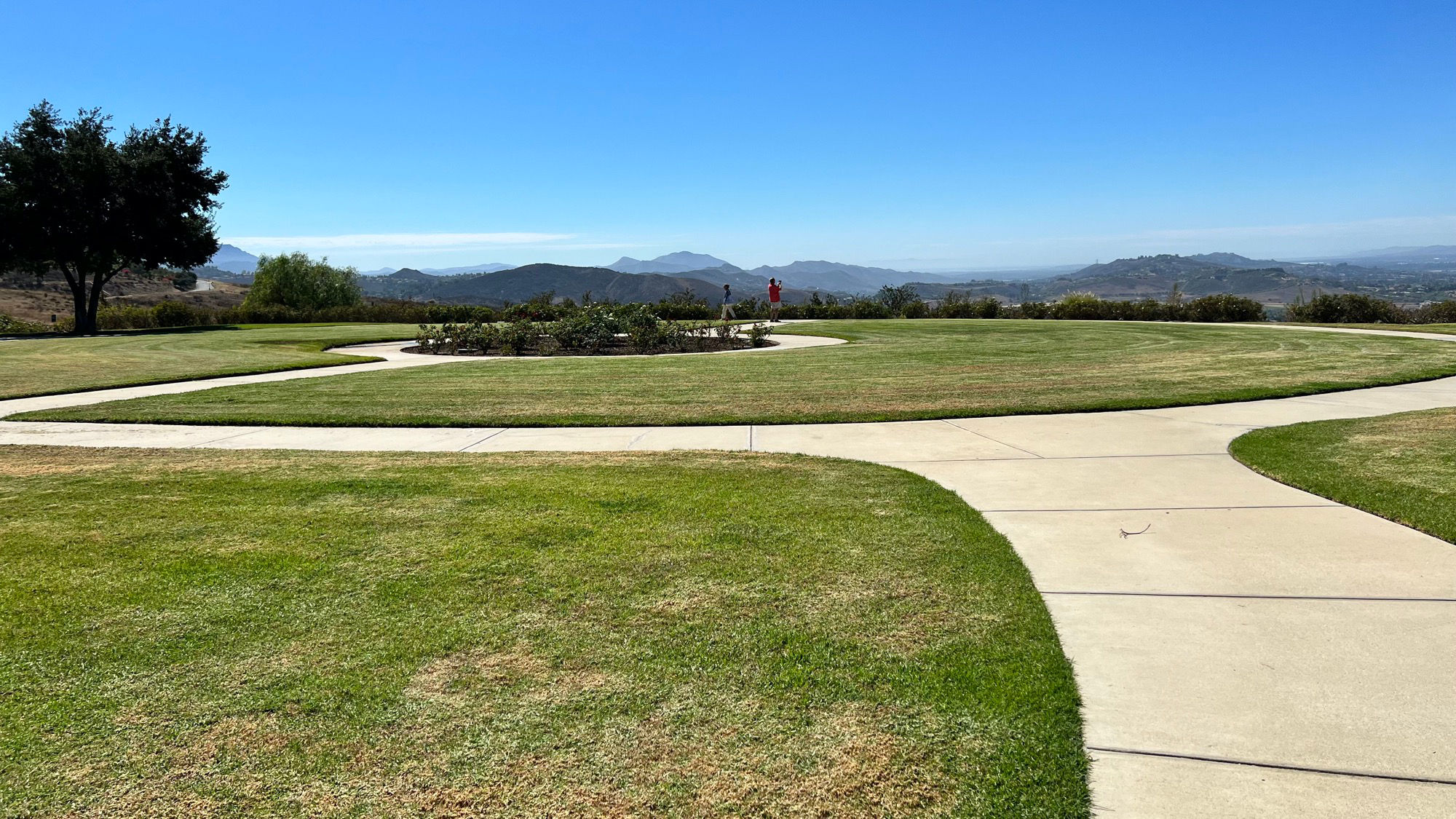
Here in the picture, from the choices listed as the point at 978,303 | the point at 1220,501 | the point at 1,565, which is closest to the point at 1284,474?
the point at 1220,501

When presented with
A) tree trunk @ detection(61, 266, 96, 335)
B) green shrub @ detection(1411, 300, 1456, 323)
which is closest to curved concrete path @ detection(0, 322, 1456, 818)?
green shrub @ detection(1411, 300, 1456, 323)

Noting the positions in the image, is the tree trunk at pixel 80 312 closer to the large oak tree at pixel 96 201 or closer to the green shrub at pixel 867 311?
the large oak tree at pixel 96 201

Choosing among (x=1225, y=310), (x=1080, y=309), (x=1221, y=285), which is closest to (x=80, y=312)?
(x=1080, y=309)

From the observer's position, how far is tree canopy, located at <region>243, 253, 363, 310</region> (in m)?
47.6

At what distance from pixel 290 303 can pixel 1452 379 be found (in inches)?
1978

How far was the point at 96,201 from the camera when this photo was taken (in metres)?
29.9

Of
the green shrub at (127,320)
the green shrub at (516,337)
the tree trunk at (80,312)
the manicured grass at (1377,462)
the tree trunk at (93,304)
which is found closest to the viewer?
the manicured grass at (1377,462)

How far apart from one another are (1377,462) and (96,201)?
121ft

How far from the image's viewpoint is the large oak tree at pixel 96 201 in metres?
28.8

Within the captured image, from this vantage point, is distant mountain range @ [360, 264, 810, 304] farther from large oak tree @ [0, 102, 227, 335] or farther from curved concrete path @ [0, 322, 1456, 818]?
curved concrete path @ [0, 322, 1456, 818]

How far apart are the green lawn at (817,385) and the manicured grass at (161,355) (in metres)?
2.80

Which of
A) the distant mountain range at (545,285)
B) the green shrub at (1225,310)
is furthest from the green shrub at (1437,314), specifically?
the distant mountain range at (545,285)

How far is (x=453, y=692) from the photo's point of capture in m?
3.04

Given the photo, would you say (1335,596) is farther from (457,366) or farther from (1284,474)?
(457,366)
